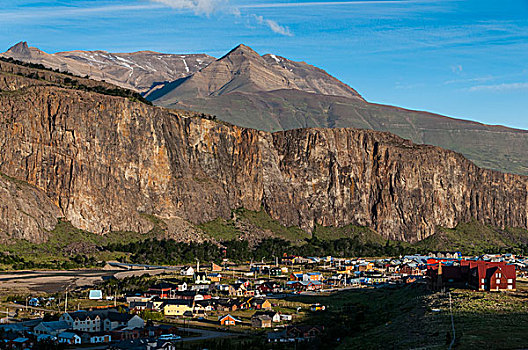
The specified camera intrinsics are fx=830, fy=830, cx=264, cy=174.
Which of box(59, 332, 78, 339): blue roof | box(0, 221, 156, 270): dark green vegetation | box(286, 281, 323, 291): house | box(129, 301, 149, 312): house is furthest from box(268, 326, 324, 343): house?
box(0, 221, 156, 270): dark green vegetation

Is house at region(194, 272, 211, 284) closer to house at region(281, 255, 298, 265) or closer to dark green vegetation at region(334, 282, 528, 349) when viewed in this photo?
dark green vegetation at region(334, 282, 528, 349)

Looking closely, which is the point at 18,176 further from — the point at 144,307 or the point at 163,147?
the point at 144,307

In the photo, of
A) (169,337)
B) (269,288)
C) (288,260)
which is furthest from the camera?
(288,260)

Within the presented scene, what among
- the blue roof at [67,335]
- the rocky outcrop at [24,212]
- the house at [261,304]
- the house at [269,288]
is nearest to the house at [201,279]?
the house at [269,288]

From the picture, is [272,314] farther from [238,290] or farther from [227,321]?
[238,290]

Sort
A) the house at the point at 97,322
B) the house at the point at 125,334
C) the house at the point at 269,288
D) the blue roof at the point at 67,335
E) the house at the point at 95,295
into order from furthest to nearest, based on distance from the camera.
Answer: the house at the point at 269,288
the house at the point at 95,295
the house at the point at 97,322
the house at the point at 125,334
the blue roof at the point at 67,335

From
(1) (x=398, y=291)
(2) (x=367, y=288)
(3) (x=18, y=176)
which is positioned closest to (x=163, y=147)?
(3) (x=18, y=176)

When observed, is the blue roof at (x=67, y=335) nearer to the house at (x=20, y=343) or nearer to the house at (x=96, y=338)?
the house at (x=96, y=338)

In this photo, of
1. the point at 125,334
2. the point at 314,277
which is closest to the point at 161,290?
the point at 125,334
